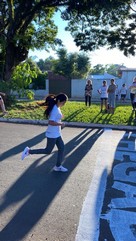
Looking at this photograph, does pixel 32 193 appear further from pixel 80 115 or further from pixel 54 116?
pixel 80 115

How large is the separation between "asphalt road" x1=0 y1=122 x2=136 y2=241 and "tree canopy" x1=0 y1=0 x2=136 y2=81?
33.2 ft

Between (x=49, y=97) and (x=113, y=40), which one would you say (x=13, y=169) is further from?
(x=113, y=40)

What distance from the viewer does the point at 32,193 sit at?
519 cm

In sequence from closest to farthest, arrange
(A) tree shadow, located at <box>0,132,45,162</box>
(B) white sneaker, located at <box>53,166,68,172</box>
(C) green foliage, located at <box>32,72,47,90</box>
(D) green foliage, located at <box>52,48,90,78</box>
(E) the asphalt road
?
(E) the asphalt road, (B) white sneaker, located at <box>53,166,68,172</box>, (A) tree shadow, located at <box>0,132,45,162</box>, (C) green foliage, located at <box>32,72,47,90</box>, (D) green foliage, located at <box>52,48,90,78</box>

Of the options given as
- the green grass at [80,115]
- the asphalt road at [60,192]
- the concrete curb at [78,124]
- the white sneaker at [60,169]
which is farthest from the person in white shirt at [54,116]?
the green grass at [80,115]

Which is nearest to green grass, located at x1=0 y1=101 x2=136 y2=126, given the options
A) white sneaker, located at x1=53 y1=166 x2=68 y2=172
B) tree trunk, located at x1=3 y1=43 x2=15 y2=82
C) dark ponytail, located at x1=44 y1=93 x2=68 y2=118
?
tree trunk, located at x1=3 y1=43 x2=15 y2=82

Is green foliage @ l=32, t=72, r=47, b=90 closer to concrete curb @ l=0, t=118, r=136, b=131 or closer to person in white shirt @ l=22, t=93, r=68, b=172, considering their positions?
concrete curb @ l=0, t=118, r=136, b=131

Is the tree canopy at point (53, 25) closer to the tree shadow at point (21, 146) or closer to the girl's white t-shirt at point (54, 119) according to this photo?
the tree shadow at point (21, 146)

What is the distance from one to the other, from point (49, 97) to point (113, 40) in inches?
584

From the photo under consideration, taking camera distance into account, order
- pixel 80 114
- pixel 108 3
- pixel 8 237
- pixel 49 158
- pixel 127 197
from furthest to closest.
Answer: pixel 108 3 → pixel 80 114 → pixel 49 158 → pixel 127 197 → pixel 8 237

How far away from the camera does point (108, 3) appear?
16.7 m

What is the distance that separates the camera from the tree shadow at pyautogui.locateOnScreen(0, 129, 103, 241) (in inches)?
159

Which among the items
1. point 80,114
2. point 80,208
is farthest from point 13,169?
point 80,114

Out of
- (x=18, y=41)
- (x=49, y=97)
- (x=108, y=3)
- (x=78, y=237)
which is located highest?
(x=108, y=3)
